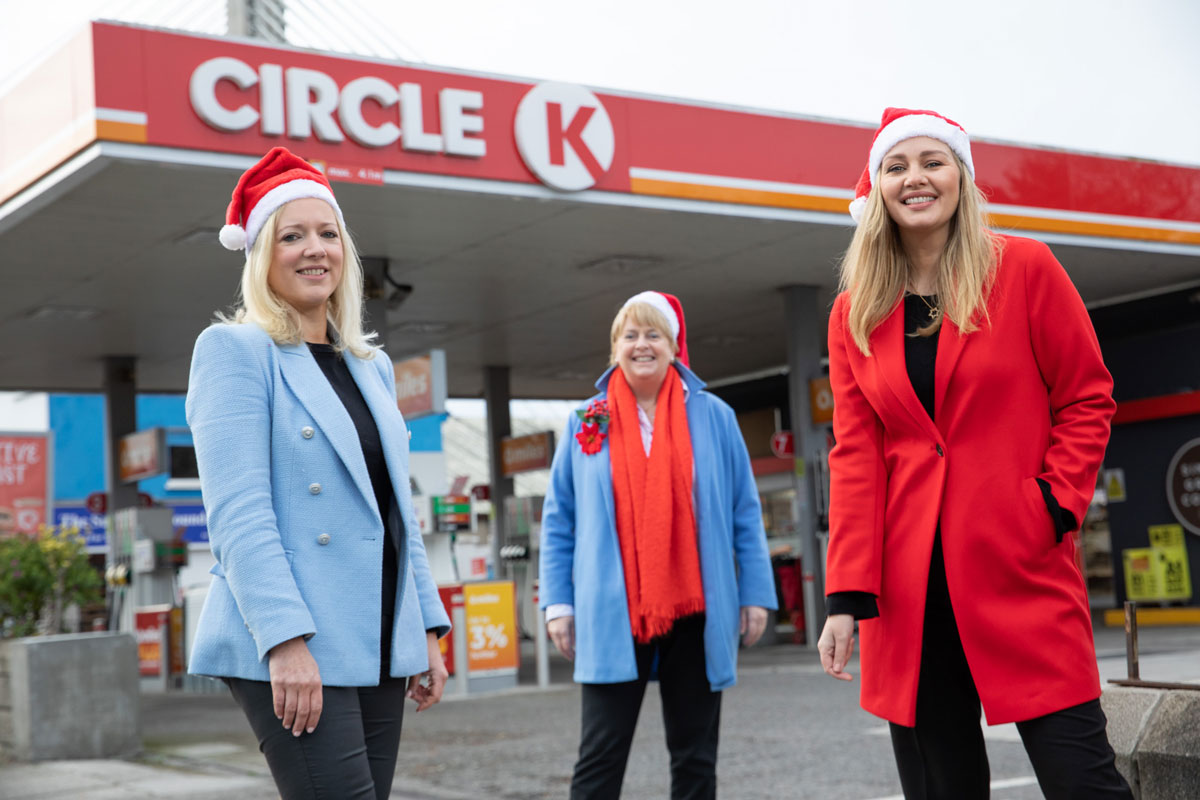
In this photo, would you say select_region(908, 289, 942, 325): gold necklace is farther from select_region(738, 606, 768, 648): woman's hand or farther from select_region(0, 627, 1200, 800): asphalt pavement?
select_region(0, 627, 1200, 800): asphalt pavement

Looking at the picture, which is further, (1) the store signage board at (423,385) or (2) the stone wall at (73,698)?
(1) the store signage board at (423,385)

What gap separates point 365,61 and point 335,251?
782 centimetres

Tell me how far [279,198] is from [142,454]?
51.3ft

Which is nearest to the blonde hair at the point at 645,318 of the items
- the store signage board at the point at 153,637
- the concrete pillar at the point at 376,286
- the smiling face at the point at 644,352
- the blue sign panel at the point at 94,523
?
the smiling face at the point at 644,352

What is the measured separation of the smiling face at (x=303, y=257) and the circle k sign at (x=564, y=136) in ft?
27.0

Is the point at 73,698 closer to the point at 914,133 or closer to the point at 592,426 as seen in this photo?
the point at 592,426

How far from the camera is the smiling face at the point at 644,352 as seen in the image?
4.05 m

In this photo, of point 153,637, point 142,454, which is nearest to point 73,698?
point 153,637

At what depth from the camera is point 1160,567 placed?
16.9 meters

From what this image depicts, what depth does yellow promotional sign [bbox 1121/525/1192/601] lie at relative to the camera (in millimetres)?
16641

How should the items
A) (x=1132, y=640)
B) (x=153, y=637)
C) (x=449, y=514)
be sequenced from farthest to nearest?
(x=153, y=637), (x=449, y=514), (x=1132, y=640)

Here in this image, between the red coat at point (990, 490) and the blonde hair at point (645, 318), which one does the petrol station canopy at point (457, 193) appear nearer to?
the blonde hair at point (645, 318)

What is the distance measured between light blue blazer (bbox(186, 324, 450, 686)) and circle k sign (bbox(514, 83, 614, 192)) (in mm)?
8405

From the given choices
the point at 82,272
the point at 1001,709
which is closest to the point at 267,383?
the point at 1001,709
